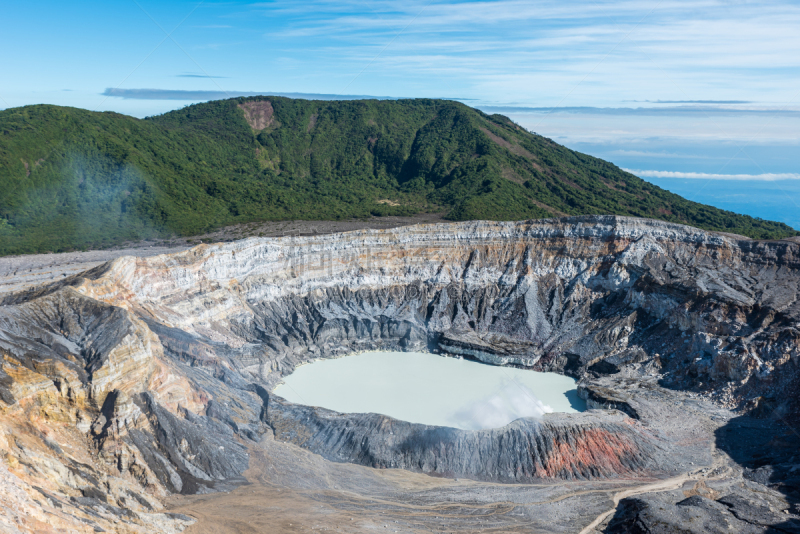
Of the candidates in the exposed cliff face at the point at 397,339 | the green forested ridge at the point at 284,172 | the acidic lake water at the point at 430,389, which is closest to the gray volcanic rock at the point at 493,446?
the exposed cliff face at the point at 397,339

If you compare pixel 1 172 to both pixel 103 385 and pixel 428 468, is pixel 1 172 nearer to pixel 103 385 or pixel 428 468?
pixel 103 385

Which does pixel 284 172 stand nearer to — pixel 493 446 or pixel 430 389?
pixel 430 389

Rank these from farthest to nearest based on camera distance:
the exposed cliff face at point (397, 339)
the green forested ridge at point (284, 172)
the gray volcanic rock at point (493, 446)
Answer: the green forested ridge at point (284, 172) → the gray volcanic rock at point (493, 446) → the exposed cliff face at point (397, 339)

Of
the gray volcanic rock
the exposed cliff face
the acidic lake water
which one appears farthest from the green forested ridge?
the gray volcanic rock

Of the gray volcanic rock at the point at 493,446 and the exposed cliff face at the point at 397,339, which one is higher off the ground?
the exposed cliff face at the point at 397,339

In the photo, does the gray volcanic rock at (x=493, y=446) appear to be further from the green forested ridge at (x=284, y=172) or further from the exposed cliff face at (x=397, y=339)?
the green forested ridge at (x=284, y=172)
